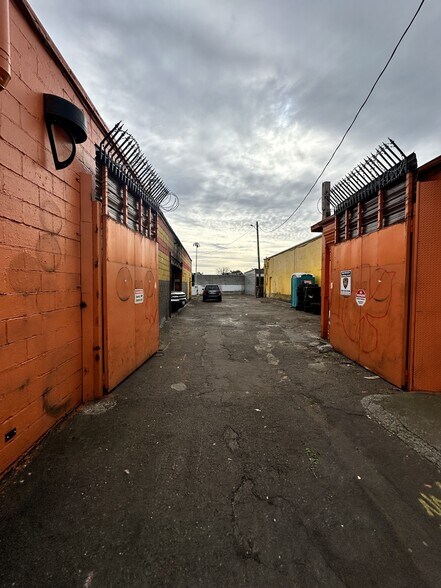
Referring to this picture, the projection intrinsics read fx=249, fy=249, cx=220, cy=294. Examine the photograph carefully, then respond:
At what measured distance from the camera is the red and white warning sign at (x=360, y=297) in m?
4.64

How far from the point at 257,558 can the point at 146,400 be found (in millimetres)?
2317

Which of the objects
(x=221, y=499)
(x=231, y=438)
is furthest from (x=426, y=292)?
(x=221, y=499)

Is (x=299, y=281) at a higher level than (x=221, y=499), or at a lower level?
higher

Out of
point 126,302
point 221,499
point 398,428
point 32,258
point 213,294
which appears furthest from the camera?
point 213,294

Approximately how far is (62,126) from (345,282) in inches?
212

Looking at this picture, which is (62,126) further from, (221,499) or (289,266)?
(289,266)

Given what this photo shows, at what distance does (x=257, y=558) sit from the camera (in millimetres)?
1459

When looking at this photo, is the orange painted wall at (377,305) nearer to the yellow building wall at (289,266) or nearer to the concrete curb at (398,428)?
the concrete curb at (398,428)

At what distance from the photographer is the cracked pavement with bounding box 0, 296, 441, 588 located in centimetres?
140

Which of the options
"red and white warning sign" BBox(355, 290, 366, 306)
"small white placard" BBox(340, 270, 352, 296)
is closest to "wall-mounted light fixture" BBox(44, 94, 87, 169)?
"red and white warning sign" BBox(355, 290, 366, 306)

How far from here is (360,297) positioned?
4781 mm

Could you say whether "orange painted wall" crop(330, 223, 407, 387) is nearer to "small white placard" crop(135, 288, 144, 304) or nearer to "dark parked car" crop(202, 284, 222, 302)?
"small white placard" crop(135, 288, 144, 304)

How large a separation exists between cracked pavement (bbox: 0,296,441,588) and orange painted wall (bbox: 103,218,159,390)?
0.66 meters

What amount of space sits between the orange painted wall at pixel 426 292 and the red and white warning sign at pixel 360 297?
106cm
